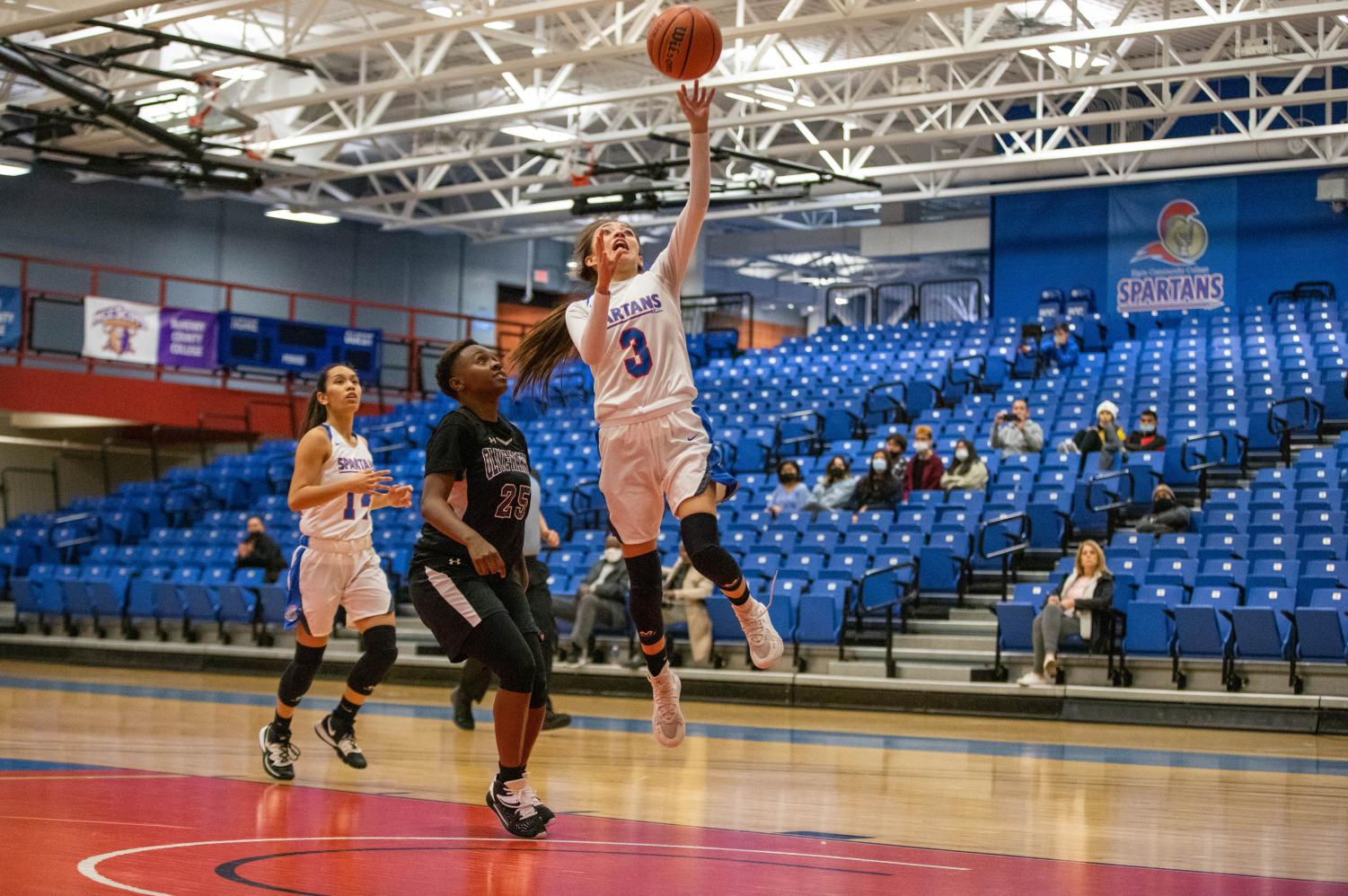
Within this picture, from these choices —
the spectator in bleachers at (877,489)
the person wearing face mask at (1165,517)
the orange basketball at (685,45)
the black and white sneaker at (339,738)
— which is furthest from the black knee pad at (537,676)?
the spectator in bleachers at (877,489)

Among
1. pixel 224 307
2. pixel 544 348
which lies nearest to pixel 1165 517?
pixel 544 348

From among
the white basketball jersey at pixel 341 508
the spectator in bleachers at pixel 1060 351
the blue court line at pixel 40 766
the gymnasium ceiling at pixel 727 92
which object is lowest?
the blue court line at pixel 40 766

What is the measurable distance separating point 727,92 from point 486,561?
15.7 m

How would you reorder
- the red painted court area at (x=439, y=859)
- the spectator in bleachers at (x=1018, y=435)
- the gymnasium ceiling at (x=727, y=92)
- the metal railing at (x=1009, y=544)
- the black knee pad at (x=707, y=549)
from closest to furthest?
1. the red painted court area at (x=439, y=859)
2. the black knee pad at (x=707, y=549)
3. the metal railing at (x=1009, y=544)
4. the spectator in bleachers at (x=1018, y=435)
5. the gymnasium ceiling at (x=727, y=92)

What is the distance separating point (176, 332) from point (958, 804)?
18679 millimetres

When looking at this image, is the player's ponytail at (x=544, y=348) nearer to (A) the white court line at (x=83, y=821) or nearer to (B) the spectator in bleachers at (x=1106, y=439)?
(A) the white court line at (x=83, y=821)

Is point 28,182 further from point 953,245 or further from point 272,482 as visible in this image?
point 953,245

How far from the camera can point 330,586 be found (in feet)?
22.6

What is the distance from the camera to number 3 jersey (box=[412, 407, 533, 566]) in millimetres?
5301

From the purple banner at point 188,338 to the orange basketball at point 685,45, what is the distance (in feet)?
61.3

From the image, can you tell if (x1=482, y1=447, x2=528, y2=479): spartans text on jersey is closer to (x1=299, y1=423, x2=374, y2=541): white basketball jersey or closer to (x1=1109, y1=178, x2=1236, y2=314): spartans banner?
(x1=299, y1=423, x2=374, y2=541): white basketball jersey

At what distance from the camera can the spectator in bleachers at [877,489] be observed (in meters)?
15.0

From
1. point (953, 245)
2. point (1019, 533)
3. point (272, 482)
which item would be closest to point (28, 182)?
point (272, 482)

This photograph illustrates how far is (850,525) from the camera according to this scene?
14562 mm
